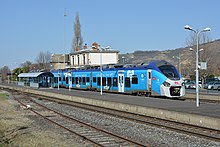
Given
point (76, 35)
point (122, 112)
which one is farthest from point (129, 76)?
point (76, 35)

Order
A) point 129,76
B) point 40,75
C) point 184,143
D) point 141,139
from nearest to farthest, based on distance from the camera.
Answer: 1. point 184,143
2. point 141,139
3. point 129,76
4. point 40,75

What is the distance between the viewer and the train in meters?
30.0

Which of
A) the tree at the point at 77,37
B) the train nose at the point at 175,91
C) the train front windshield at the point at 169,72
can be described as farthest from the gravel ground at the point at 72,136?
the tree at the point at 77,37

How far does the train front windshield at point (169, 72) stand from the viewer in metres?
30.0

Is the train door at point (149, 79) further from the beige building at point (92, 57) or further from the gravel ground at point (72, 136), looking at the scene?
the beige building at point (92, 57)

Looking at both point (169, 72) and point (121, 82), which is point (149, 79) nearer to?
point (169, 72)

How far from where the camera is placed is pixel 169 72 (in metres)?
30.4

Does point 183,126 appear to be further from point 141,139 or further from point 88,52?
point 88,52

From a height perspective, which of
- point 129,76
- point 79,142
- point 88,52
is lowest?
→ point 79,142

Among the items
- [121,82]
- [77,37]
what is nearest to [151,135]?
[121,82]

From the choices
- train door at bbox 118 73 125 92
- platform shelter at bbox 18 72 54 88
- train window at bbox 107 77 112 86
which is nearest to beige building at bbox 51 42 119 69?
platform shelter at bbox 18 72 54 88

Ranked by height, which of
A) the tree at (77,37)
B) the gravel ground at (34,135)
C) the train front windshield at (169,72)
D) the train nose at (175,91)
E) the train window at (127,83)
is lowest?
the gravel ground at (34,135)

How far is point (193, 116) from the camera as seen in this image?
17094mm

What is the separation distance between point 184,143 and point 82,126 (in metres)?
6.38
